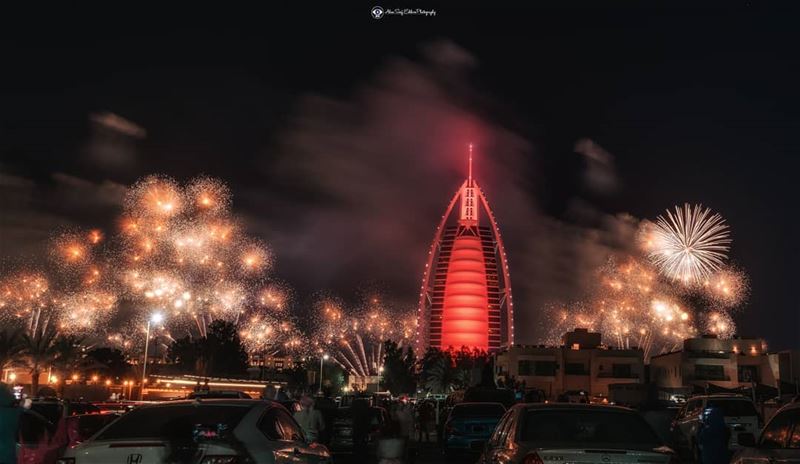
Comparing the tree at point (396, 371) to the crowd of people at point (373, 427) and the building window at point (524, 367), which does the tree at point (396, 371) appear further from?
the crowd of people at point (373, 427)

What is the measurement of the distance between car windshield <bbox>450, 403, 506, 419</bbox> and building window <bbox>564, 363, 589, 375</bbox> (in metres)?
92.7

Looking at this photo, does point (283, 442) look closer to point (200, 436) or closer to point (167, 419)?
point (167, 419)

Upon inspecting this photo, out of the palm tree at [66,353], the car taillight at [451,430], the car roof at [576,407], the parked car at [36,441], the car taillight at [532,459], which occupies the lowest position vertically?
the car taillight at [451,430]

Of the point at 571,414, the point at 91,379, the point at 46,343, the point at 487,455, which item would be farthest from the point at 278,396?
the point at 91,379

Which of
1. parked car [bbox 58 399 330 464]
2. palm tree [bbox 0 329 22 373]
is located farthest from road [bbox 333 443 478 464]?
palm tree [bbox 0 329 22 373]

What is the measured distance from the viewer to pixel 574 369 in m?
117

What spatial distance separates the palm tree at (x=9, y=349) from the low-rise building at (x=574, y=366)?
65505 mm

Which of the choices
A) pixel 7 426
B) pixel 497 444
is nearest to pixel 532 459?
pixel 497 444

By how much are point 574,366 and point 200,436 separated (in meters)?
113

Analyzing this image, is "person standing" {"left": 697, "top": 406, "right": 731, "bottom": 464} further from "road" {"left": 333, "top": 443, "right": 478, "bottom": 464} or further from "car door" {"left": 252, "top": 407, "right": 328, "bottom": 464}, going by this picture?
"road" {"left": 333, "top": 443, "right": 478, "bottom": 464}

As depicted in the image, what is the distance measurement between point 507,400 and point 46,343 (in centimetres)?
4121

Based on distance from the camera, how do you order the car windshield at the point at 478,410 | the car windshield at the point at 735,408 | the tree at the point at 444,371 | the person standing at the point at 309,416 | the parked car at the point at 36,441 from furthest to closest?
the tree at the point at 444,371 < the car windshield at the point at 478,410 < the car windshield at the point at 735,408 < the person standing at the point at 309,416 < the parked car at the point at 36,441

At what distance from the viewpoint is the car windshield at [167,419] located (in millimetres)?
9125

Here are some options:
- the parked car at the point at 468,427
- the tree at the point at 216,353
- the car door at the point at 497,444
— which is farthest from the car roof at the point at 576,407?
the tree at the point at 216,353
